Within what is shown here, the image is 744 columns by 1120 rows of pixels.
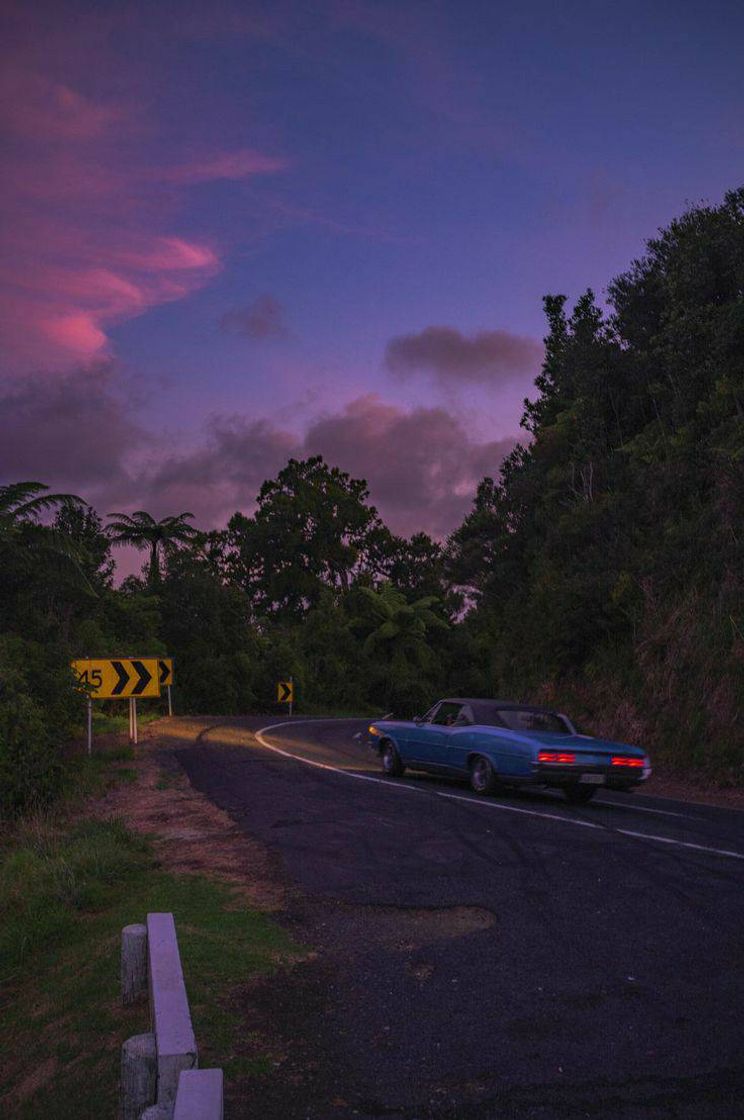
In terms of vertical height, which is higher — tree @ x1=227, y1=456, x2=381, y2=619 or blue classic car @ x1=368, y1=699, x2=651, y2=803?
tree @ x1=227, y1=456, x2=381, y2=619

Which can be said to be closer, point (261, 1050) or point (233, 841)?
point (261, 1050)

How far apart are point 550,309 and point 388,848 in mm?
45825

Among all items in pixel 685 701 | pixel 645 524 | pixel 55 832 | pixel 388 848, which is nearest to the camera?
pixel 388 848

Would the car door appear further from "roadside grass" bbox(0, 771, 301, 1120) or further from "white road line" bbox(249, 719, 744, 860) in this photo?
"roadside grass" bbox(0, 771, 301, 1120)

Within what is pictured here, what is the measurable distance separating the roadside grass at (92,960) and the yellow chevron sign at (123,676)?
985 centimetres

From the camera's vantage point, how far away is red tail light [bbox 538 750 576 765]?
13070 mm

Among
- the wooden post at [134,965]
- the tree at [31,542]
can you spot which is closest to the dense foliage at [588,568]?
the tree at [31,542]

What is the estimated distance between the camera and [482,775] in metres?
14.2

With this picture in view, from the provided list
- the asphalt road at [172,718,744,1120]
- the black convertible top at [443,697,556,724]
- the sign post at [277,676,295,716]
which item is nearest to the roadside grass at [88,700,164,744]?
the sign post at [277,676,295,716]

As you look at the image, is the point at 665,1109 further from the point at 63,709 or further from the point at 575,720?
the point at 575,720

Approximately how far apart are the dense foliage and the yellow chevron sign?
→ 1.64 meters

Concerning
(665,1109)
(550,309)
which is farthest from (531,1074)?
(550,309)

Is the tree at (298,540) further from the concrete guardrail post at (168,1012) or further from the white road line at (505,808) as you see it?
the concrete guardrail post at (168,1012)

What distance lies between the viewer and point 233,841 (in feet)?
33.5
